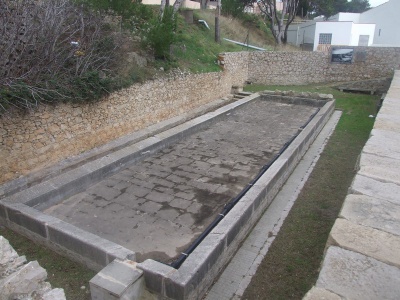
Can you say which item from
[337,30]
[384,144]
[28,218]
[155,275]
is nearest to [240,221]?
[155,275]

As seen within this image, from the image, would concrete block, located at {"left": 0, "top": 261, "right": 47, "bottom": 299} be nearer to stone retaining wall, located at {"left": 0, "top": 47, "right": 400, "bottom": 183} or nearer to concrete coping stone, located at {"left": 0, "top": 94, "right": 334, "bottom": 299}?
concrete coping stone, located at {"left": 0, "top": 94, "right": 334, "bottom": 299}

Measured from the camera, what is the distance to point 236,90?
15.4m

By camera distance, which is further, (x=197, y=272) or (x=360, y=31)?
(x=360, y=31)

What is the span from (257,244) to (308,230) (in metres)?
0.85

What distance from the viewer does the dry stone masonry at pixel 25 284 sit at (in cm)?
262

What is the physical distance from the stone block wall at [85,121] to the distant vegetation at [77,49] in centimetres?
27

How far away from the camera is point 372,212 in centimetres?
340

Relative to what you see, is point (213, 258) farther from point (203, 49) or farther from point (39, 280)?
point (203, 49)

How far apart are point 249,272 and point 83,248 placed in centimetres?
214

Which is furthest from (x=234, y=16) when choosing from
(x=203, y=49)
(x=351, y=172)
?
(x=351, y=172)

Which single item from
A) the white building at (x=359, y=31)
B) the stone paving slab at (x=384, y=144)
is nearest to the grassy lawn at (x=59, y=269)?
the stone paving slab at (x=384, y=144)

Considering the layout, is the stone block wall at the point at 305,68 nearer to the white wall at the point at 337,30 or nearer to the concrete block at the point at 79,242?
the white wall at the point at 337,30

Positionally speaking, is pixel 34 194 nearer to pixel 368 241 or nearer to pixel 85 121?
pixel 85 121

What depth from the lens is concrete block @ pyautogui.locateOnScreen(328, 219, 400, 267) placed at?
278 centimetres
